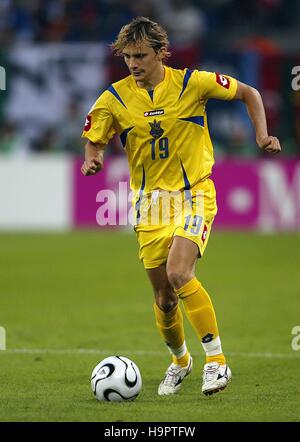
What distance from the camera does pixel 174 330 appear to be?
7.17 metres

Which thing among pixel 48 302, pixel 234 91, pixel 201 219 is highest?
pixel 234 91

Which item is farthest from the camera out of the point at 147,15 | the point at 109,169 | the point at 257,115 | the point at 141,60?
the point at 147,15

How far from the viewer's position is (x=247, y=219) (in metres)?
19.9

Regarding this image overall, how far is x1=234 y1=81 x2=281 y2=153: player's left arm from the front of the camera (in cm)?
681

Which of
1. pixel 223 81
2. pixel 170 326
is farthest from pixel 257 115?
pixel 170 326

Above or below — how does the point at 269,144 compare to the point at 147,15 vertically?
below

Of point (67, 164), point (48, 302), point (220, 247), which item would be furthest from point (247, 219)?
point (48, 302)

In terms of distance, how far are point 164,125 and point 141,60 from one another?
44cm

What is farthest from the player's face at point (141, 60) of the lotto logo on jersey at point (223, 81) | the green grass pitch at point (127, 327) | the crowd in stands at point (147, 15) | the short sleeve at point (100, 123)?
the crowd in stands at point (147, 15)

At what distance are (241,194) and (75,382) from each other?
41.4 feet

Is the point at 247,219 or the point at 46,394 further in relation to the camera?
the point at 247,219

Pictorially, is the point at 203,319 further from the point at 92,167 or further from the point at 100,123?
the point at 100,123

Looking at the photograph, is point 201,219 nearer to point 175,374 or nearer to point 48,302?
point 175,374

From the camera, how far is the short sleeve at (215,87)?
706cm
